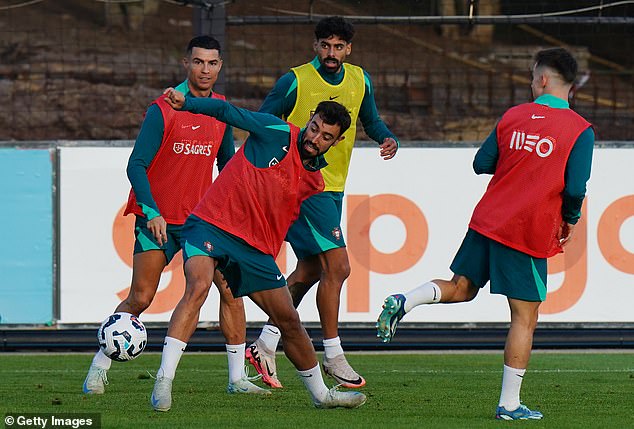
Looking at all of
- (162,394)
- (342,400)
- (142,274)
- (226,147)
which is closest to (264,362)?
(142,274)

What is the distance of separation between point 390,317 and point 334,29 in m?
2.25

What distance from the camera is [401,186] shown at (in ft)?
39.5

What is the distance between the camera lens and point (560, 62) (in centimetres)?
714

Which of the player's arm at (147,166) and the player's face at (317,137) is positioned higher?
the player's face at (317,137)

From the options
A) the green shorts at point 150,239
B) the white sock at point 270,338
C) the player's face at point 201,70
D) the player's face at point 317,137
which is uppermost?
the player's face at point 201,70

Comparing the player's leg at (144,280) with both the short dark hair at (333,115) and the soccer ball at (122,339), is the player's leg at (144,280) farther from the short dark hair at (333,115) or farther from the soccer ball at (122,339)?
the short dark hair at (333,115)

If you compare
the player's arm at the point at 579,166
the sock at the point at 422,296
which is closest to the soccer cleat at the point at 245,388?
the sock at the point at 422,296

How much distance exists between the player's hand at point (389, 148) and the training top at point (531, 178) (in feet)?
4.59

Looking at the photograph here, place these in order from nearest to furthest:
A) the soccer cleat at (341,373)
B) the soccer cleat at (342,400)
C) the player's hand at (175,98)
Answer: the player's hand at (175,98)
the soccer cleat at (342,400)
the soccer cleat at (341,373)

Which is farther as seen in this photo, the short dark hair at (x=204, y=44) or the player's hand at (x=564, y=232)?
the short dark hair at (x=204, y=44)

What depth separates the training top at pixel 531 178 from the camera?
7105mm

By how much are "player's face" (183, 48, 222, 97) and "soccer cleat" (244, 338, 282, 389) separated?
1.77m

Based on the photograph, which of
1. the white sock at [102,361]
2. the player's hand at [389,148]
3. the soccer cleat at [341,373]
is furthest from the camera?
the soccer cleat at [341,373]

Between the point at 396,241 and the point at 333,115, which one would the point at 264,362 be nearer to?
the point at 333,115
